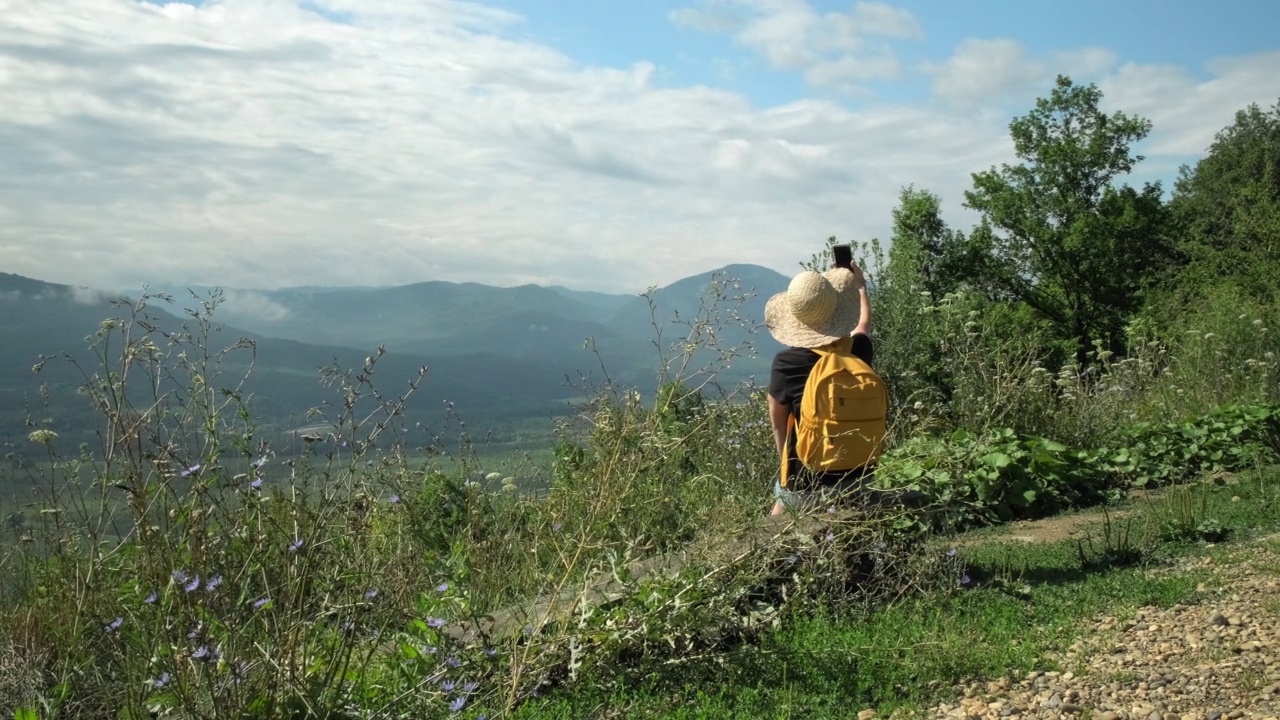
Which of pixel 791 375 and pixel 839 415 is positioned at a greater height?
pixel 791 375

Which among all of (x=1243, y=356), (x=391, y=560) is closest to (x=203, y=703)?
(x=391, y=560)

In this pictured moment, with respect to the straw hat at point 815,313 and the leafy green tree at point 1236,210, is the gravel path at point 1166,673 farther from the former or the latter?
the leafy green tree at point 1236,210

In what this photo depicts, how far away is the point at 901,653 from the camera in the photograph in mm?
4250

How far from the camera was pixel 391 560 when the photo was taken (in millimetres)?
3811

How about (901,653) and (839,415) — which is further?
(839,415)

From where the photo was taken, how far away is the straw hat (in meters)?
5.34

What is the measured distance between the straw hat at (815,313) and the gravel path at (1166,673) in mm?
1861

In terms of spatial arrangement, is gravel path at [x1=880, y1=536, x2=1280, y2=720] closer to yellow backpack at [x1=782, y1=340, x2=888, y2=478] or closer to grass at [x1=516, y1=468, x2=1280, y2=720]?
grass at [x1=516, y1=468, x2=1280, y2=720]

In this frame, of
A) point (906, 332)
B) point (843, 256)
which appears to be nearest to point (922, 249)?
point (906, 332)

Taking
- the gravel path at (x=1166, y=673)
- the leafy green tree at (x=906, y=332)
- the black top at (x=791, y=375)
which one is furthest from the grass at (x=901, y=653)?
the leafy green tree at (x=906, y=332)

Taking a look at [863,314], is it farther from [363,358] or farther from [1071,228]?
[1071,228]

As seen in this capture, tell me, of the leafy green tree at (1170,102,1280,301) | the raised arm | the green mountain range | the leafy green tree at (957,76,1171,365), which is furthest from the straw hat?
the leafy green tree at (957,76,1171,365)

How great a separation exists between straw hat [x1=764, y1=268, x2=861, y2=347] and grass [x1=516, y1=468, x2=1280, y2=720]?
4.64 feet

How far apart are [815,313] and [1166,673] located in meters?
2.30
